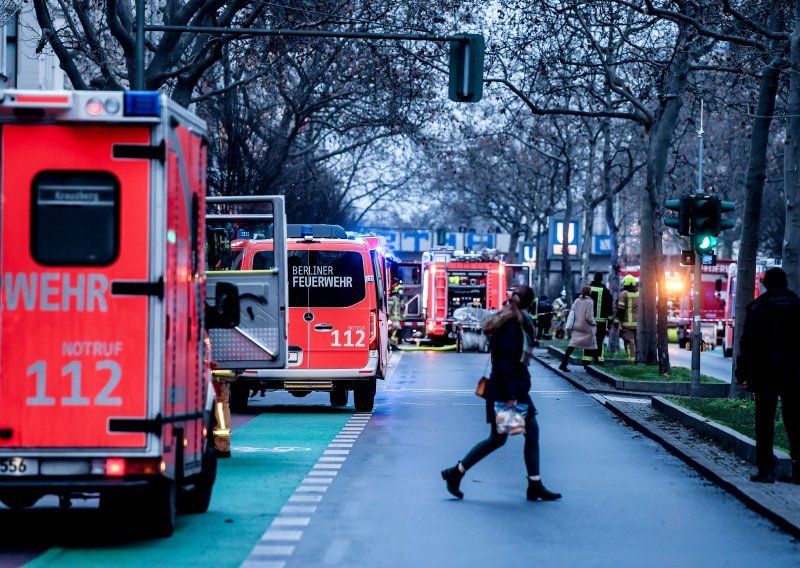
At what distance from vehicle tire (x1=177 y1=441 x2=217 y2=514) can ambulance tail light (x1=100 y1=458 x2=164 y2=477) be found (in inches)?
60.2

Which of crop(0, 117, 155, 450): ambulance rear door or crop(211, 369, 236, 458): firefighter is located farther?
crop(211, 369, 236, 458): firefighter

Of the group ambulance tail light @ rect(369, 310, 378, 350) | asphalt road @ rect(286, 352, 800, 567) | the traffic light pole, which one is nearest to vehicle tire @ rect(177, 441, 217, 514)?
asphalt road @ rect(286, 352, 800, 567)

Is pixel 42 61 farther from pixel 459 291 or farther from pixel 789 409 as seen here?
pixel 789 409

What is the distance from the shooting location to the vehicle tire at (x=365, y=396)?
22766 mm

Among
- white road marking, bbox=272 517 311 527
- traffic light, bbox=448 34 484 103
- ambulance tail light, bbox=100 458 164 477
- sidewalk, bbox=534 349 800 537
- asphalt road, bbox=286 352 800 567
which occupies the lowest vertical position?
asphalt road, bbox=286 352 800 567

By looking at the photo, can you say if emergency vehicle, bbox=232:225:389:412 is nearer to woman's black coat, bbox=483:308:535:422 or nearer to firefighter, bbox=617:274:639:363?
woman's black coat, bbox=483:308:535:422

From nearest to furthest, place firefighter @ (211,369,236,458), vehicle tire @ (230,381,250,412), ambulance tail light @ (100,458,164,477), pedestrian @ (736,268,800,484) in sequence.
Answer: ambulance tail light @ (100,458,164,477), pedestrian @ (736,268,800,484), firefighter @ (211,369,236,458), vehicle tire @ (230,381,250,412)

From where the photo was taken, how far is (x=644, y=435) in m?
19.5

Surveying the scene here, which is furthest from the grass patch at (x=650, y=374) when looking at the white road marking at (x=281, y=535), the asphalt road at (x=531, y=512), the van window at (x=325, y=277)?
the white road marking at (x=281, y=535)

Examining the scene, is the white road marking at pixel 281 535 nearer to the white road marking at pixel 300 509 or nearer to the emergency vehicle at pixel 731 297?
the white road marking at pixel 300 509

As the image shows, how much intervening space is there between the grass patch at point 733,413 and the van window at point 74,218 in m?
7.42

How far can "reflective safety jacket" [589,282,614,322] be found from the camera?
35062mm

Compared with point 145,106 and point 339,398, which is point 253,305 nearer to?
point 145,106

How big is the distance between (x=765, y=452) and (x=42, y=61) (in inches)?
1325
